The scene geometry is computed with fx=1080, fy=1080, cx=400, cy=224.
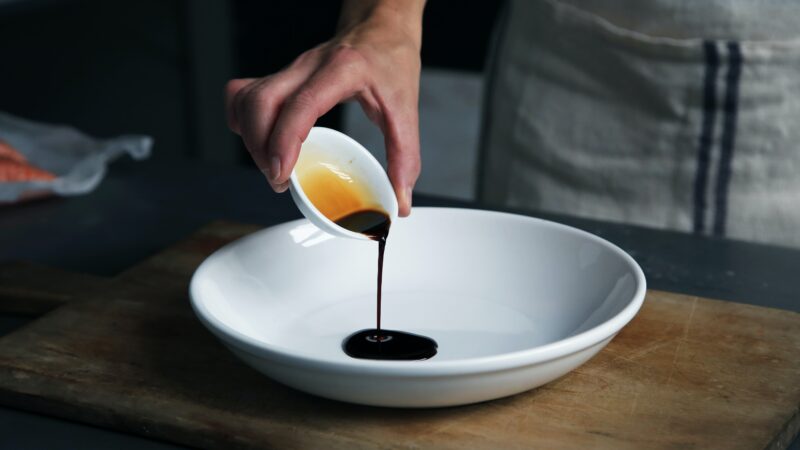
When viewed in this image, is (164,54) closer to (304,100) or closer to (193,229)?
(193,229)

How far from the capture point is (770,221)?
46.7 inches

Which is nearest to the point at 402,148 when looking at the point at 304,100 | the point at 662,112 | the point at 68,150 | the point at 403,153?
the point at 403,153

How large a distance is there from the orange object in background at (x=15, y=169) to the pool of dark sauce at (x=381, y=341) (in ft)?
1.49

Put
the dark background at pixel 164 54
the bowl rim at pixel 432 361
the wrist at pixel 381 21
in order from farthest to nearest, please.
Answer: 1. the dark background at pixel 164 54
2. the wrist at pixel 381 21
3. the bowl rim at pixel 432 361

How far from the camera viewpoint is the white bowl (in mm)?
673

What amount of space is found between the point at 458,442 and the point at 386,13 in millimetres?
459

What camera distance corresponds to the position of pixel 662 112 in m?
1.19

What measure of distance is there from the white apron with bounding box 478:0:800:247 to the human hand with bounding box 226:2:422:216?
315mm

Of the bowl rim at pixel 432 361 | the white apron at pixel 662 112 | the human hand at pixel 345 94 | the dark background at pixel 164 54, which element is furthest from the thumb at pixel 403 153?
the dark background at pixel 164 54

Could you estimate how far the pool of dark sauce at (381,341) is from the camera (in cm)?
80

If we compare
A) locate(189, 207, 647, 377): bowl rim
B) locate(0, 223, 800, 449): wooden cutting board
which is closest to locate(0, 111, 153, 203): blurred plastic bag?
locate(0, 223, 800, 449): wooden cutting board

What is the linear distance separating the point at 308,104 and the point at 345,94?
63mm

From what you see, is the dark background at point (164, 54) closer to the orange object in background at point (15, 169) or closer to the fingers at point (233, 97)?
the orange object in background at point (15, 169)

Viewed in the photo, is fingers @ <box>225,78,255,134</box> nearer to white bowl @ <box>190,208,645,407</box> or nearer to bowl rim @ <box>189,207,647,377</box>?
white bowl @ <box>190,208,645,407</box>
